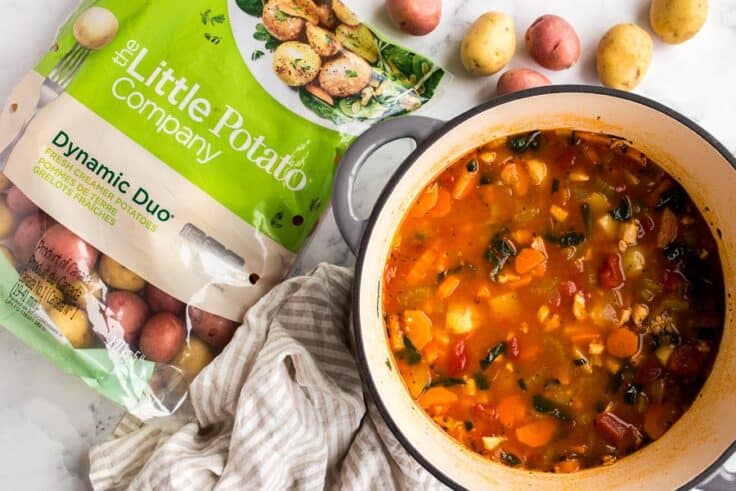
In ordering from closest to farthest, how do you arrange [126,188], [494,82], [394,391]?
[394,391] → [126,188] → [494,82]

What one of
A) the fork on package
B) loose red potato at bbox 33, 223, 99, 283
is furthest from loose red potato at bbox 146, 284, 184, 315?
the fork on package

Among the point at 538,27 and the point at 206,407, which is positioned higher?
the point at 538,27

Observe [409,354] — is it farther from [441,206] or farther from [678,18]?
[678,18]

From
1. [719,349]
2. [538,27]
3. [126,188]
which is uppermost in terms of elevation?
[538,27]

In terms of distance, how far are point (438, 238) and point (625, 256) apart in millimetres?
302

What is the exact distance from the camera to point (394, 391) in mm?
1383

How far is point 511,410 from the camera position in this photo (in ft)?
4.63

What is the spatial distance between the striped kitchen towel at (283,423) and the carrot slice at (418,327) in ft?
→ 0.61

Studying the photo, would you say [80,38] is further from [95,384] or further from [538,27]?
[538,27]

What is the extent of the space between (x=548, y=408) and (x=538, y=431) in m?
0.04

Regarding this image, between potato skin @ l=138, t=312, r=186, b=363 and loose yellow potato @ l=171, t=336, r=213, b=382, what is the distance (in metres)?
0.01

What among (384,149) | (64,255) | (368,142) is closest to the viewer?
(368,142)

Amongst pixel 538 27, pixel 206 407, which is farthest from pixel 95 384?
pixel 538 27

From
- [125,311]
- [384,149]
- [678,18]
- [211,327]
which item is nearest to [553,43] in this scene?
[678,18]
